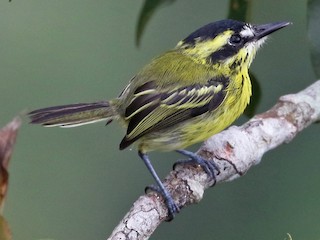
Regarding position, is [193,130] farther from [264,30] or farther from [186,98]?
[264,30]

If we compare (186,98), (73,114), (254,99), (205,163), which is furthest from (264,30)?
(73,114)

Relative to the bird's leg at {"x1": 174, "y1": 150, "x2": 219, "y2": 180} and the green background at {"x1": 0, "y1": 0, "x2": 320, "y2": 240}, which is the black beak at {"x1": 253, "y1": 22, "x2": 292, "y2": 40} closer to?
the bird's leg at {"x1": 174, "y1": 150, "x2": 219, "y2": 180}

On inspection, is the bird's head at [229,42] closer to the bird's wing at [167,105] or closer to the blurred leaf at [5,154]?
the bird's wing at [167,105]

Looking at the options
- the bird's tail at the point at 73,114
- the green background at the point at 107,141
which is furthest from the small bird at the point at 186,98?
the green background at the point at 107,141

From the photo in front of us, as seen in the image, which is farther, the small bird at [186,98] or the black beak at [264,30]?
the black beak at [264,30]

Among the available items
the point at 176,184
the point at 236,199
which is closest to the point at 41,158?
the point at 236,199

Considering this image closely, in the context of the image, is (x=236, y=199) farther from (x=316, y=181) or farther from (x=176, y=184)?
(x=176, y=184)

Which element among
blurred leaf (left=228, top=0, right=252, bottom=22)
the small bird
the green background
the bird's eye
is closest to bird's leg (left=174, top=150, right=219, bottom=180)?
the small bird
